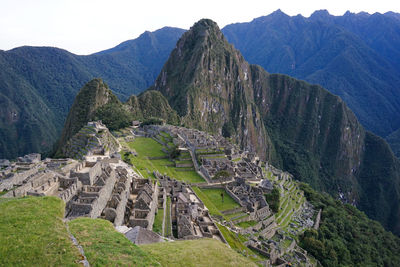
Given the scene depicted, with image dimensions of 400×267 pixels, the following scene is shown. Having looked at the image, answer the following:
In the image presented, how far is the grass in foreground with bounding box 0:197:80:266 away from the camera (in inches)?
336

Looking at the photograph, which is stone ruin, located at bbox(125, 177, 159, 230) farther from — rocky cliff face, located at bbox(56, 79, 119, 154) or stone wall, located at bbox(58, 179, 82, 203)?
rocky cliff face, located at bbox(56, 79, 119, 154)

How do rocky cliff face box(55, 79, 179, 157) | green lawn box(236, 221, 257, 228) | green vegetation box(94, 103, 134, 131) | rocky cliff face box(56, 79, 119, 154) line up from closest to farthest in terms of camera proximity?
green lawn box(236, 221, 257, 228) → green vegetation box(94, 103, 134, 131) → rocky cliff face box(55, 79, 179, 157) → rocky cliff face box(56, 79, 119, 154)

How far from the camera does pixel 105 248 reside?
430 inches

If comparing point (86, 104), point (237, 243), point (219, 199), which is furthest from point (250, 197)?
point (86, 104)

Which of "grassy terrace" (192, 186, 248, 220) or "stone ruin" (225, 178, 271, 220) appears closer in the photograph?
"grassy terrace" (192, 186, 248, 220)

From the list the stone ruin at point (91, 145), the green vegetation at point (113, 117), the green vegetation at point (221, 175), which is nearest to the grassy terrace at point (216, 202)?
the green vegetation at point (221, 175)

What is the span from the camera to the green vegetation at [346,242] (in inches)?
1716

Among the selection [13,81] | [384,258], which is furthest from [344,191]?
[13,81]

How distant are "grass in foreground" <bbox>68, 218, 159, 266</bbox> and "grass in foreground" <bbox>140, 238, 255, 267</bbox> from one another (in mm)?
2038

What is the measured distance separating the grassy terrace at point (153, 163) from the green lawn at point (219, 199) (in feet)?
10.9

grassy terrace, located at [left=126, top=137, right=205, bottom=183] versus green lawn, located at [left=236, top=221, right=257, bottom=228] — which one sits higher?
grassy terrace, located at [left=126, top=137, right=205, bottom=183]

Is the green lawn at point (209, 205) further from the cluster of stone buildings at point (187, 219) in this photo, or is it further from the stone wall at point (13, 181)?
the stone wall at point (13, 181)

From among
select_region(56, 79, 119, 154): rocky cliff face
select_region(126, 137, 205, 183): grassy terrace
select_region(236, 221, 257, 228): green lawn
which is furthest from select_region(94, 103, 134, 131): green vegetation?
select_region(236, 221, 257, 228): green lawn

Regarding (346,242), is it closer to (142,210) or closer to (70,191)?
(142,210)
